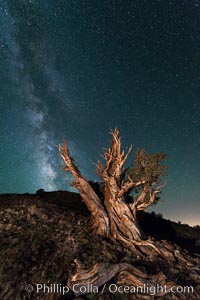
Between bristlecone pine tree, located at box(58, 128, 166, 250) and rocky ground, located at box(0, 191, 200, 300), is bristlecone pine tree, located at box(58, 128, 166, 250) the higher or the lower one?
the higher one

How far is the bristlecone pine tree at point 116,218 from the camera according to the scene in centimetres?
1153

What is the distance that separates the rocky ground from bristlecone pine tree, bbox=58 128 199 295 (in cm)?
52

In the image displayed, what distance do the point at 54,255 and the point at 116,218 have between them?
575cm

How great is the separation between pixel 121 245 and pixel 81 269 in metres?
5.10

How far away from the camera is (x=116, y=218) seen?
17.3 m

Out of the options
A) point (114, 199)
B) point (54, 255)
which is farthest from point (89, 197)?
point (54, 255)

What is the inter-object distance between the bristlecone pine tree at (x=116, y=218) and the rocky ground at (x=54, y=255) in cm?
52

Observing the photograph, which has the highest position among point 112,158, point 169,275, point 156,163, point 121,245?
point 156,163

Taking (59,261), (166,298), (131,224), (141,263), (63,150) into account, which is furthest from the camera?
(63,150)

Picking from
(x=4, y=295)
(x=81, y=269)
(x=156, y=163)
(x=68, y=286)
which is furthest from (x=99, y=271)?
(x=156, y=163)

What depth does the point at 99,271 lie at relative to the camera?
11312mm

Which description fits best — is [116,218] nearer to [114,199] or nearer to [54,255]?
[114,199]

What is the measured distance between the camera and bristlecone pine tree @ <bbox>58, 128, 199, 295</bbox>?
11531mm

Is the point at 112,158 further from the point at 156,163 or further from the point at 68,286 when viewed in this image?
the point at 68,286
